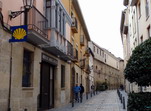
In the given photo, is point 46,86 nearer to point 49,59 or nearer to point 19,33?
point 49,59

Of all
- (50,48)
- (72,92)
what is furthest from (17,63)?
(72,92)

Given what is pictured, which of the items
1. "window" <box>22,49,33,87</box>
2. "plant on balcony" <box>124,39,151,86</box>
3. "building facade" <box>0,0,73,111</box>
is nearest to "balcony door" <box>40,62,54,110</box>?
"building facade" <box>0,0,73,111</box>

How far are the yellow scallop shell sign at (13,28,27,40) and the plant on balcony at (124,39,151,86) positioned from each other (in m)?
4.52

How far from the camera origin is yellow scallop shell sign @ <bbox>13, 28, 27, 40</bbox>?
8203 millimetres

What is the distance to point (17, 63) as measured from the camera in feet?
31.2

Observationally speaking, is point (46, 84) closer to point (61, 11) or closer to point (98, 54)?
point (61, 11)

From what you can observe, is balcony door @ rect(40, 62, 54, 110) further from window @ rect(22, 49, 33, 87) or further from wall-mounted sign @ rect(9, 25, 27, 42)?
wall-mounted sign @ rect(9, 25, 27, 42)

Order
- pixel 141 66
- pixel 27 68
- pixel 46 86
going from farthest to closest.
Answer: pixel 46 86, pixel 27 68, pixel 141 66

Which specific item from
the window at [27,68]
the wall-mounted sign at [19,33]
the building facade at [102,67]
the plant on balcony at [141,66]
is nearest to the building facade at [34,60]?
the window at [27,68]

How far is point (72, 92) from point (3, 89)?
13722 mm

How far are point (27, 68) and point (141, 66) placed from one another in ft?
17.4

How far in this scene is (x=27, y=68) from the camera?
35.9ft

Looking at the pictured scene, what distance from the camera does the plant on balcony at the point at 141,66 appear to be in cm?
896

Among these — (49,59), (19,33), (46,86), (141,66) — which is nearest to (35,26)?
(19,33)
